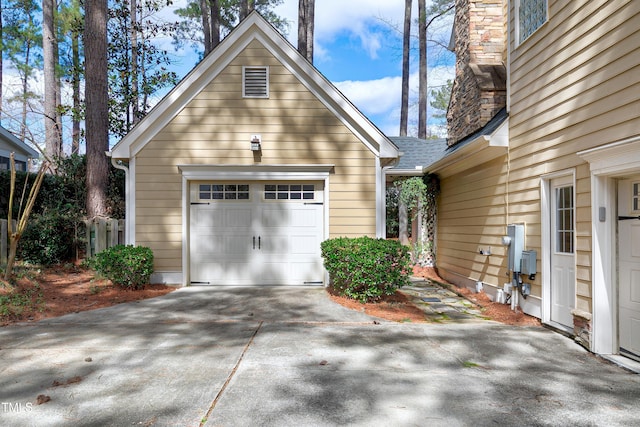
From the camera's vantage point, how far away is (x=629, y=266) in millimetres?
4270

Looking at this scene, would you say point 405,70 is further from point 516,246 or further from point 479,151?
point 516,246

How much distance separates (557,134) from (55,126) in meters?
20.7

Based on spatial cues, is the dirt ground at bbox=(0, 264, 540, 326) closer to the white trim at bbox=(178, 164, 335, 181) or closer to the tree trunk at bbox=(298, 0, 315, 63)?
the white trim at bbox=(178, 164, 335, 181)

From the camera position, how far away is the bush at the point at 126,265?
733 centimetres

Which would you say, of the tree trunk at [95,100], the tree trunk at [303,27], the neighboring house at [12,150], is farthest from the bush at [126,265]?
the neighboring house at [12,150]

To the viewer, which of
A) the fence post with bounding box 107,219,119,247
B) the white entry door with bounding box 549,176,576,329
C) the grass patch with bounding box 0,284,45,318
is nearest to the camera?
the white entry door with bounding box 549,176,576,329

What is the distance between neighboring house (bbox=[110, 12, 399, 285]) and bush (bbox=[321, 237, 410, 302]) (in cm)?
140

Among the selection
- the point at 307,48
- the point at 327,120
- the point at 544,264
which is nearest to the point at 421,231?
the point at 327,120

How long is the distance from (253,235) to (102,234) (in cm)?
388

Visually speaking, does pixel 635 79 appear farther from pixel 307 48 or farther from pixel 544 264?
pixel 307 48

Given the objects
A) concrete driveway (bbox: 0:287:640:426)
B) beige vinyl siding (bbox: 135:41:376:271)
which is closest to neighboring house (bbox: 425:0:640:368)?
concrete driveway (bbox: 0:287:640:426)

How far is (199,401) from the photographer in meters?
3.21

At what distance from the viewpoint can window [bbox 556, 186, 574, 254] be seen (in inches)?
211

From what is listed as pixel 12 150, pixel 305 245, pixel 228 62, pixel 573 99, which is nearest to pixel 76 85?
pixel 12 150
